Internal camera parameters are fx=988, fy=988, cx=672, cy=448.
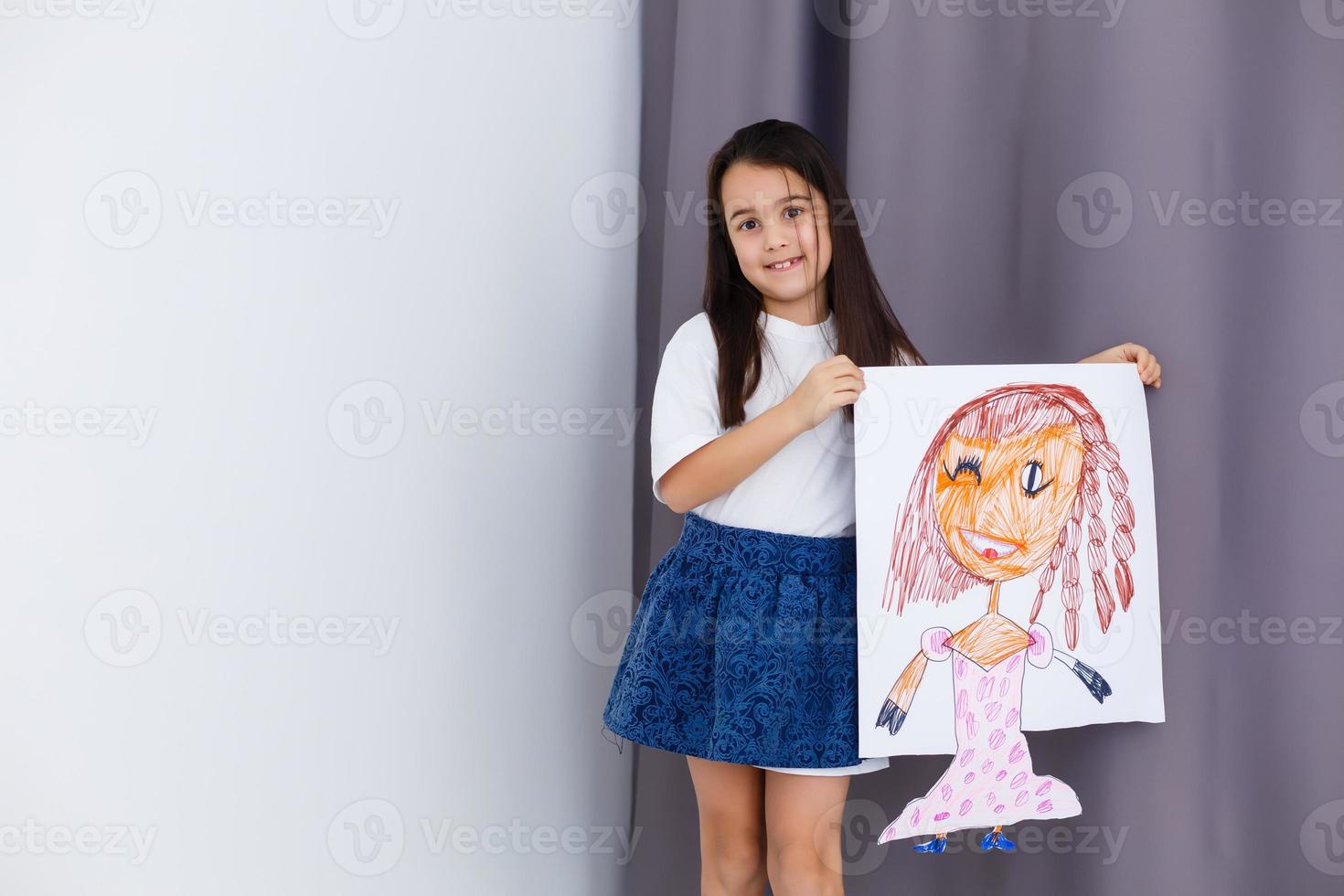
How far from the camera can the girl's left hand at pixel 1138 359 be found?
1.01m

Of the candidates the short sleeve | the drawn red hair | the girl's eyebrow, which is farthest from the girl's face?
the drawn red hair

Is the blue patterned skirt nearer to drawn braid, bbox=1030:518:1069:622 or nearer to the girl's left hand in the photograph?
drawn braid, bbox=1030:518:1069:622

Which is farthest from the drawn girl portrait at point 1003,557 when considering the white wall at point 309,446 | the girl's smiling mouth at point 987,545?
the white wall at point 309,446

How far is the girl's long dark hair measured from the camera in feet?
3.41

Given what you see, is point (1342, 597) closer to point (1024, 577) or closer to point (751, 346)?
point (1024, 577)

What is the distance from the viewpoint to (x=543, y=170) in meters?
1.41

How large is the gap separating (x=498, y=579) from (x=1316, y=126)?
1106 millimetres

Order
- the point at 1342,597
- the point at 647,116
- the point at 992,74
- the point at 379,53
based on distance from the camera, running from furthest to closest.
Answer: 1. the point at 647,116
2. the point at 379,53
3. the point at 992,74
4. the point at 1342,597

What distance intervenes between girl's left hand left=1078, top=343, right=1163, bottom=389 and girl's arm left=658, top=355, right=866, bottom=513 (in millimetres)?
265

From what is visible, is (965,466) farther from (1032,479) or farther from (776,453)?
(776,453)

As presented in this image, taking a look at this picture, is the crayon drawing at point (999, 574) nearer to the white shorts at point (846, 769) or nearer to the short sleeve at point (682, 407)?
the white shorts at point (846, 769)

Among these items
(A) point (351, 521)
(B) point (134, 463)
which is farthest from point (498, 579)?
(B) point (134, 463)

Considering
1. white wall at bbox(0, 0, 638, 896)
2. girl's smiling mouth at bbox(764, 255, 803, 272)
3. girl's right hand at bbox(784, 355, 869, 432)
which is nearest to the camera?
girl's right hand at bbox(784, 355, 869, 432)

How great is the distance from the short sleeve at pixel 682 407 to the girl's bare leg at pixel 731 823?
313 mm
